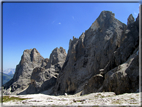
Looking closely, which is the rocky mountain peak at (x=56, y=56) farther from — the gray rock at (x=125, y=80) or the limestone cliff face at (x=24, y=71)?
the gray rock at (x=125, y=80)

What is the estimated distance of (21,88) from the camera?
307ft

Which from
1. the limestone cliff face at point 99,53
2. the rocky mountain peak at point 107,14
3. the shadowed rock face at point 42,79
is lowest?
the shadowed rock face at point 42,79

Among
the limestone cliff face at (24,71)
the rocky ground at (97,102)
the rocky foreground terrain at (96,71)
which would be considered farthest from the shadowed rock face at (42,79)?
the rocky ground at (97,102)

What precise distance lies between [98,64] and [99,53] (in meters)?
5.73

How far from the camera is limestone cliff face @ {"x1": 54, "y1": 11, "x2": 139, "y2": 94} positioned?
125ft

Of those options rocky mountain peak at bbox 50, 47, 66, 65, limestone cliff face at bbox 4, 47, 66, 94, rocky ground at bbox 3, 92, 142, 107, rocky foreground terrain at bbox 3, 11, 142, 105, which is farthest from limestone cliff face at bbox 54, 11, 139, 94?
rocky mountain peak at bbox 50, 47, 66, 65

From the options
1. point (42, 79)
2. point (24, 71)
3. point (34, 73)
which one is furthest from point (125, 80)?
point (24, 71)

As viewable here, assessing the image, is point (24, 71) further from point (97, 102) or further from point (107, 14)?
point (97, 102)

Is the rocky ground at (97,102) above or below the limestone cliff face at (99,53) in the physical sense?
below

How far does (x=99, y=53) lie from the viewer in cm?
5312

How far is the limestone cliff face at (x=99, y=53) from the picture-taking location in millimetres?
38125

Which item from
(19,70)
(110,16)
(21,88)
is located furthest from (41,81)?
(110,16)

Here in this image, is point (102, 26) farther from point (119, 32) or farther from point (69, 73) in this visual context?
point (69, 73)

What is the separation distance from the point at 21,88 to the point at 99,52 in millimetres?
75493
